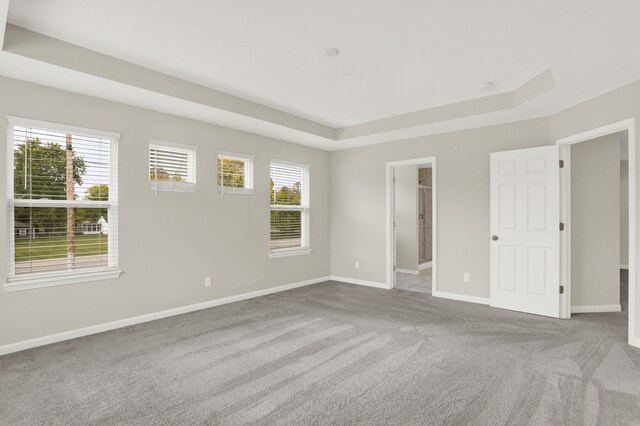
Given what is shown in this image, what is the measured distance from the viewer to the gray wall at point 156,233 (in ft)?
10.6

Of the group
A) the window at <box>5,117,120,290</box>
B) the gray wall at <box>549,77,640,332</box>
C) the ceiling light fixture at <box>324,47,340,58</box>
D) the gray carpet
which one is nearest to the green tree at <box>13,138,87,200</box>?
the window at <box>5,117,120,290</box>

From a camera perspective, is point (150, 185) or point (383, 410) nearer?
point (383, 410)

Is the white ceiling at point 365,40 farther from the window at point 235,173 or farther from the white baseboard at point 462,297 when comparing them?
the white baseboard at point 462,297

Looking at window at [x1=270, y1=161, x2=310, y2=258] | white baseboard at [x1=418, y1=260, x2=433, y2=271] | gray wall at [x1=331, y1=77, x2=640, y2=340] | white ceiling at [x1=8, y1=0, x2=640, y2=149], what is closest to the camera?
white ceiling at [x1=8, y1=0, x2=640, y2=149]

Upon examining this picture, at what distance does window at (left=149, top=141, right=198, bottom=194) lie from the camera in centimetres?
411

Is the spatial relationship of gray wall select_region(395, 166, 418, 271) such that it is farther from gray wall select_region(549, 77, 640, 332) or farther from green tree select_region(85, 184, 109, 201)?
green tree select_region(85, 184, 109, 201)

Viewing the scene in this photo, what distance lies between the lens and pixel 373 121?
5355 millimetres

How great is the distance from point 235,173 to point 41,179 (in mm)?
2250

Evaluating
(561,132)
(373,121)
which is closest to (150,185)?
(373,121)

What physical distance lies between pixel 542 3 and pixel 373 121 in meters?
Answer: 3.08

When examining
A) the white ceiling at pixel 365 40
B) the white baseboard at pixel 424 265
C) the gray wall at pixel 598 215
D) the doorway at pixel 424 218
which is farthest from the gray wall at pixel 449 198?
the doorway at pixel 424 218

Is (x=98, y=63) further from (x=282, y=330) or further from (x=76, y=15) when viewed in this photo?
(x=282, y=330)

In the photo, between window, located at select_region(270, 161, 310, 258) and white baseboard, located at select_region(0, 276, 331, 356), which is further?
window, located at select_region(270, 161, 310, 258)

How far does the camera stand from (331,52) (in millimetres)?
3119
